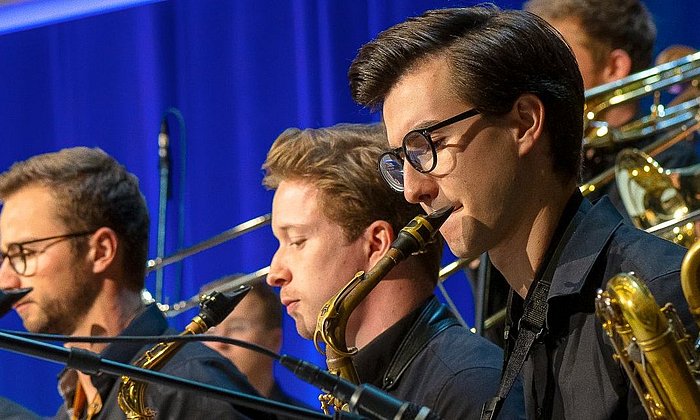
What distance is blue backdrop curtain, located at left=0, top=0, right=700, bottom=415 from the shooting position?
17.4ft

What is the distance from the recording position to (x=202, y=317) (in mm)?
2639

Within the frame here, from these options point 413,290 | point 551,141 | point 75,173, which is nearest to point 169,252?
point 75,173

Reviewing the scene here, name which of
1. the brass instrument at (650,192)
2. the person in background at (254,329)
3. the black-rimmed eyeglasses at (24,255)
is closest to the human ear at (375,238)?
the brass instrument at (650,192)

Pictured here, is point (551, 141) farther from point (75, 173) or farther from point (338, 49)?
point (338, 49)

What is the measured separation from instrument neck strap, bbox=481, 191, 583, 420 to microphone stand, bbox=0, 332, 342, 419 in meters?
0.61

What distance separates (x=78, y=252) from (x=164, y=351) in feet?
2.80

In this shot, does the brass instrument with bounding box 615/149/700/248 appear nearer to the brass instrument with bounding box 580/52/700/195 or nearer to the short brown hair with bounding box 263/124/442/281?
the brass instrument with bounding box 580/52/700/195

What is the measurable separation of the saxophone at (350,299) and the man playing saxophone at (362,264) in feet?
0.50

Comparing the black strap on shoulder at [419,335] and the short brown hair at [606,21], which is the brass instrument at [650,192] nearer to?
the short brown hair at [606,21]

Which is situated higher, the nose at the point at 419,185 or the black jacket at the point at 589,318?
the nose at the point at 419,185

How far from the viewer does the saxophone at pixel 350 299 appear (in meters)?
2.20

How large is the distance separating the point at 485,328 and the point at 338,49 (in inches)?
86.4

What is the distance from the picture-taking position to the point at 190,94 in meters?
5.73

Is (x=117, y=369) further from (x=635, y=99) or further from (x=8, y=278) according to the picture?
(x=635, y=99)
